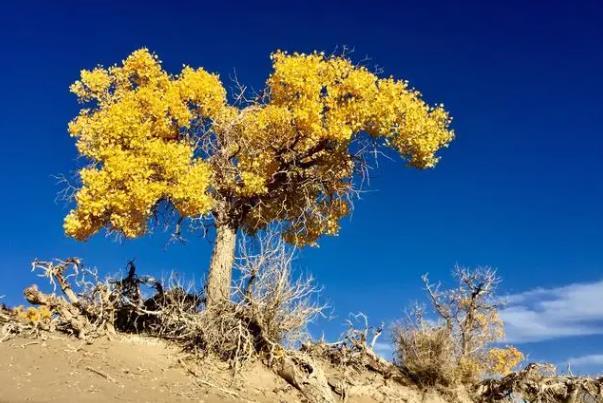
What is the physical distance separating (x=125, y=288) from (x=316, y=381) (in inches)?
275

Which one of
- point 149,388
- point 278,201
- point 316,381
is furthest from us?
point 278,201

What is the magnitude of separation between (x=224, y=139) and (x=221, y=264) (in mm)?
4332

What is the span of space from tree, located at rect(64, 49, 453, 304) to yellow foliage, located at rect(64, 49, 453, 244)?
1.4 inches

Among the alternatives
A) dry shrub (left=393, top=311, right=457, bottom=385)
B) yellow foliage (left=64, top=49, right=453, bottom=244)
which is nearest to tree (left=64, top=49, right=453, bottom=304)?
yellow foliage (left=64, top=49, right=453, bottom=244)

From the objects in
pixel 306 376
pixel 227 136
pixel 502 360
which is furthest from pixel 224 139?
pixel 502 360

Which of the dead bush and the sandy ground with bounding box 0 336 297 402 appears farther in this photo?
the dead bush

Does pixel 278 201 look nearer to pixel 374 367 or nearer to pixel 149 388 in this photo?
pixel 374 367

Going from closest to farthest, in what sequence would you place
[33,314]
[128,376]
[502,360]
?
[128,376], [33,314], [502,360]

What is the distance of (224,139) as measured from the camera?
2280 cm

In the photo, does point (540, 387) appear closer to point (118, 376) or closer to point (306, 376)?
point (306, 376)

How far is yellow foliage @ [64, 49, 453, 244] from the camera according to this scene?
19.8 m

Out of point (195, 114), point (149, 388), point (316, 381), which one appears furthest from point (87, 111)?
point (316, 381)

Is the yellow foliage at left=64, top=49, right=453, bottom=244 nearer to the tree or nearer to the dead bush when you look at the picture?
the tree

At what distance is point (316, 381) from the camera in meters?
18.6
